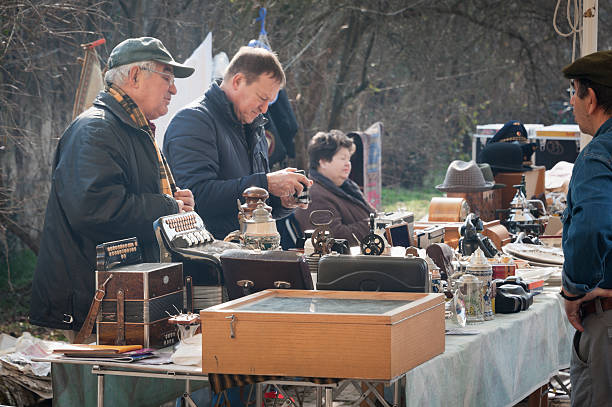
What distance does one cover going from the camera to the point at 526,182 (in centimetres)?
579

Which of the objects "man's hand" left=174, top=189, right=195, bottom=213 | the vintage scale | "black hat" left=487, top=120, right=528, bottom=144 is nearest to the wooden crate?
the vintage scale

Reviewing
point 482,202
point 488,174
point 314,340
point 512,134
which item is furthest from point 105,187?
point 512,134

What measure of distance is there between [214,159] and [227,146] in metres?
0.11

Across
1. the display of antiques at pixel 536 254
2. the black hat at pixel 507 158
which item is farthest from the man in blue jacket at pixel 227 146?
the black hat at pixel 507 158

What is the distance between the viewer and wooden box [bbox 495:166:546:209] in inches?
224

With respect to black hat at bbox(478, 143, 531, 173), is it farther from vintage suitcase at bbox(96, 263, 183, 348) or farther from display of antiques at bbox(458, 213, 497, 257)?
vintage suitcase at bbox(96, 263, 183, 348)

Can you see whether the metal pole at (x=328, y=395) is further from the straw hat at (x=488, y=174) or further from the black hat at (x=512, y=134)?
the black hat at (x=512, y=134)

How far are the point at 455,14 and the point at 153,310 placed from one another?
10451 millimetres

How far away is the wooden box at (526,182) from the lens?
568 centimetres

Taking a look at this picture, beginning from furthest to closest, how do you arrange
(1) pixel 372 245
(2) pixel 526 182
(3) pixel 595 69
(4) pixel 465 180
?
(2) pixel 526 182, (4) pixel 465 180, (1) pixel 372 245, (3) pixel 595 69

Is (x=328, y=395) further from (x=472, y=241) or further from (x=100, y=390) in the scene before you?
(x=472, y=241)

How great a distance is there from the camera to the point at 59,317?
10.4 feet

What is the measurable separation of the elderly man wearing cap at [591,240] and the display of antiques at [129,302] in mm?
1246

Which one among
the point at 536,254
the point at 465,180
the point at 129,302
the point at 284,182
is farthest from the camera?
the point at 465,180
